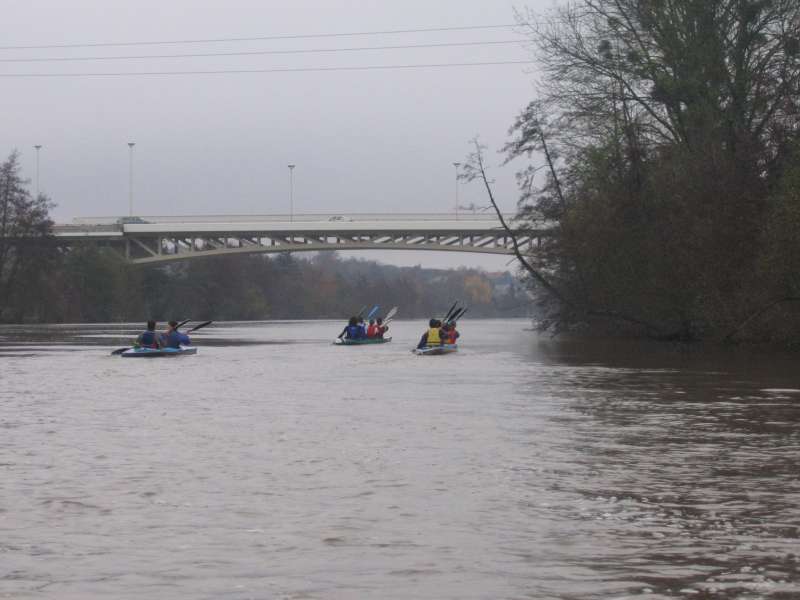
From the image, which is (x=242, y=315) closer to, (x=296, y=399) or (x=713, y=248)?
(x=713, y=248)

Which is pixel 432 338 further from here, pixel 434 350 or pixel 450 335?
pixel 450 335

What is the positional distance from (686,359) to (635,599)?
29366mm

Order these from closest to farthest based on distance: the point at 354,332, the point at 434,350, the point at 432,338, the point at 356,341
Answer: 1. the point at 434,350
2. the point at 432,338
3. the point at 356,341
4. the point at 354,332

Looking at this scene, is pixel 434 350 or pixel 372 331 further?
pixel 372 331

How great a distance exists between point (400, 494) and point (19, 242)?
86952mm

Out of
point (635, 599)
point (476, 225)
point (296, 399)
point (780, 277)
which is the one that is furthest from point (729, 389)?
point (476, 225)

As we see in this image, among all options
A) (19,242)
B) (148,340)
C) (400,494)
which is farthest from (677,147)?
(19,242)

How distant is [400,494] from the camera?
11070mm

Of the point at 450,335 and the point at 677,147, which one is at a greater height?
the point at 677,147

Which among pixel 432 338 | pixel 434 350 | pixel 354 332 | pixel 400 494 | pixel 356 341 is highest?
pixel 354 332

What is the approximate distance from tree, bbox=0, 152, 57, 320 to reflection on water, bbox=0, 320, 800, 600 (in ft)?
238

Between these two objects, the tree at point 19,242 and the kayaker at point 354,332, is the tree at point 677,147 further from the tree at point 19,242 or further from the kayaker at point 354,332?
the tree at point 19,242

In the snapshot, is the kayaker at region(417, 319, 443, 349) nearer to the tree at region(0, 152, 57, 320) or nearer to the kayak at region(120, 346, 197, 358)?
the kayak at region(120, 346, 197, 358)

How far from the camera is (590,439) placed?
50.4 feet
